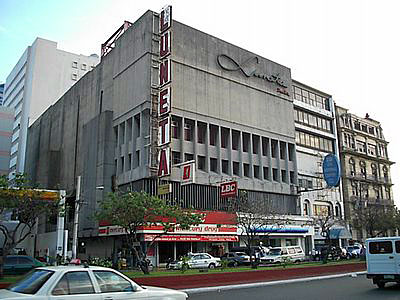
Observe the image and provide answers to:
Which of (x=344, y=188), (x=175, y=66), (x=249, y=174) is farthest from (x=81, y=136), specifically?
(x=344, y=188)

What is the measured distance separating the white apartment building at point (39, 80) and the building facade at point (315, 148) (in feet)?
178

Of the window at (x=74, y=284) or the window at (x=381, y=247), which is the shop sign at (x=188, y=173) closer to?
the window at (x=381, y=247)

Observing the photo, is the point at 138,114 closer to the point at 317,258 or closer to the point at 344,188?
the point at 317,258

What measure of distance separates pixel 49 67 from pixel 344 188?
65.3 metres

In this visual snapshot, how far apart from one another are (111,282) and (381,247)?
12929mm

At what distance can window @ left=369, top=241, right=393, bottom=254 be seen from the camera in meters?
17.2

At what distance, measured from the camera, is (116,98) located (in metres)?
47.7

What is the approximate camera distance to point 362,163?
2675 inches

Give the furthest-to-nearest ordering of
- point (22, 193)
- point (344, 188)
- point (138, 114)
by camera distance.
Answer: point (344, 188)
point (138, 114)
point (22, 193)

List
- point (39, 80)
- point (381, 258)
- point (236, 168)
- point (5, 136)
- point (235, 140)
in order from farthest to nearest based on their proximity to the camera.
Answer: point (39, 80)
point (5, 136)
point (235, 140)
point (236, 168)
point (381, 258)

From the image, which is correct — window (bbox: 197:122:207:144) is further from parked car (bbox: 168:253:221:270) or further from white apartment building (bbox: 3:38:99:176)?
white apartment building (bbox: 3:38:99:176)

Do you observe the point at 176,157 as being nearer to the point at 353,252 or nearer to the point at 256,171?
the point at 256,171

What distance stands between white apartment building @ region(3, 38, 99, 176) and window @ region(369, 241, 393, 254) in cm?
8042

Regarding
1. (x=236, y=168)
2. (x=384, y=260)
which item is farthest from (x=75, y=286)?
(x=236, y=168)
